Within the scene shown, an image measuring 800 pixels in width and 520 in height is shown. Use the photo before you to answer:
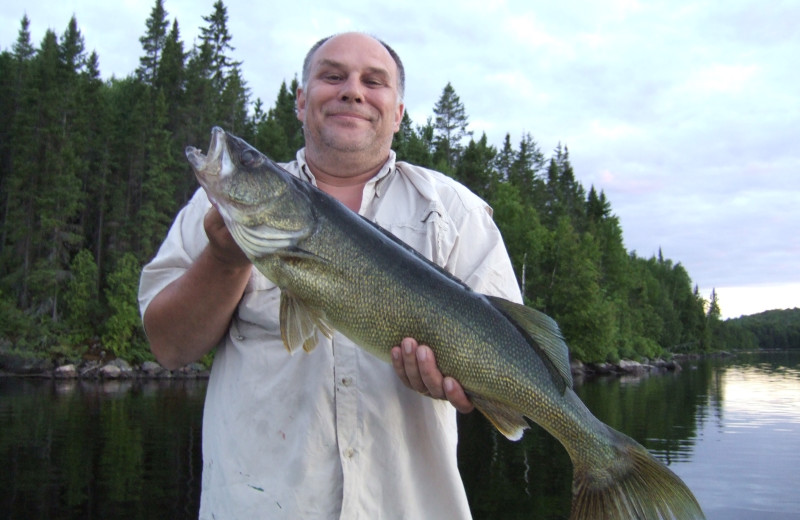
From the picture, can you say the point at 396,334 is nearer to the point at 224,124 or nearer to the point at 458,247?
the point at 458,247

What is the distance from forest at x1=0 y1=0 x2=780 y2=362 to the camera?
47500mm

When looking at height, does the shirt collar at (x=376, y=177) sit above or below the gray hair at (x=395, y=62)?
below

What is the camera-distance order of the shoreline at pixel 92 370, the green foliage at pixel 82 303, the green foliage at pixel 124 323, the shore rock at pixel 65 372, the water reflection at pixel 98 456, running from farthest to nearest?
the green foliage at pixel 82 303 → the green foliage at pixel 124 323 → the shoreline at pixel 92 370 → the shore rock at pixel 65 372 → the water reflection at pixel 98 456

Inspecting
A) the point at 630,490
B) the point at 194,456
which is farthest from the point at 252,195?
the point at 194,456

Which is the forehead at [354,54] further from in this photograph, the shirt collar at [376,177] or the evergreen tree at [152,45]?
the evergreen tree at [152,45]

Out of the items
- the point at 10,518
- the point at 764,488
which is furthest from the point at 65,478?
the point at 764,488

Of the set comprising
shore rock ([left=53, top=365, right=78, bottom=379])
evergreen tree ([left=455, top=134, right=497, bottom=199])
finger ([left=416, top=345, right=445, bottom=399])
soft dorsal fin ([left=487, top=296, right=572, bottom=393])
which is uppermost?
evergreen tree ([left=455, top=134, right=497, bottom=199])

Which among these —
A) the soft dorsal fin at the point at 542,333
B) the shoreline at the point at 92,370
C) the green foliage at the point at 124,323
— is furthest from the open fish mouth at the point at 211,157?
the green foliage at the point at 124,323

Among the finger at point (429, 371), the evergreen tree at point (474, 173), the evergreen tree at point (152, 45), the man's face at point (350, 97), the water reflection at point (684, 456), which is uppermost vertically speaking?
the evergreen tree at point (152, 45)

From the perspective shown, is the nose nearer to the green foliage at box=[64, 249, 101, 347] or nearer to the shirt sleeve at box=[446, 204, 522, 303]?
the shirt sleeve at box=[446, 204, 522, 303]

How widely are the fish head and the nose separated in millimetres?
541

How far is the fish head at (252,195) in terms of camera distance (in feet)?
9.96

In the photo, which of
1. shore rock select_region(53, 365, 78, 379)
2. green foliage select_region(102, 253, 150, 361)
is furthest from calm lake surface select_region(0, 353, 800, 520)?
green foliage select_region(102, 253, 150, 361)

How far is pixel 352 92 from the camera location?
3381mm
